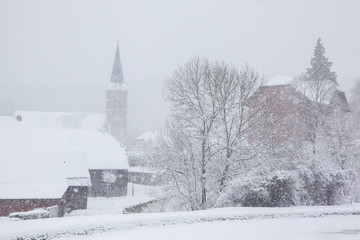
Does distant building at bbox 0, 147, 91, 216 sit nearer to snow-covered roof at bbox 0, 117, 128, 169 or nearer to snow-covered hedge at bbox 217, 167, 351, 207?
snow-covered roof at bbox 0, 117, 128, 169

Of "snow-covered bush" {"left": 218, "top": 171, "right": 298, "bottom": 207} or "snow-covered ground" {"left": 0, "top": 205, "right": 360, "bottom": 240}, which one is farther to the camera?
"snow-covered bush" {"left": 218, "top": 171, "right": 298, "bottom": 207}

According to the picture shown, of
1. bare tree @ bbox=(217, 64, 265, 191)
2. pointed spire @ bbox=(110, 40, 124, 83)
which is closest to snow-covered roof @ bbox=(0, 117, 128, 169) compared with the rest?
bare tree @ bbox=(217, 64, 265, 191)

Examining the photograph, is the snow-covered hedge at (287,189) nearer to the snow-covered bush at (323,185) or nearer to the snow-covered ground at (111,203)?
the snow-covered bush at (323,185)

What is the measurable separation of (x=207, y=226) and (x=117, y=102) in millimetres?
66595

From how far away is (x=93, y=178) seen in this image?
39500 mm

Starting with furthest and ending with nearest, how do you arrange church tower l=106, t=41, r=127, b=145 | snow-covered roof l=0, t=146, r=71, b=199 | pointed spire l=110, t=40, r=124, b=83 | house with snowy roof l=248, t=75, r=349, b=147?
church tower l=106, t=41, r=127, b=145
pointed spire l=110, t=40, r=124, b=83
snow-covered roof l=0, t=146, r=71, b=199
house with snowy roof l=248, t=75, r=349, b=147

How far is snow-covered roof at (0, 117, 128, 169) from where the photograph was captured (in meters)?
39.1

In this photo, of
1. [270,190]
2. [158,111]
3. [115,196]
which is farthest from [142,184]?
[158,111]

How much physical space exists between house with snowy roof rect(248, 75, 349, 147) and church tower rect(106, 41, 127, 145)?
46.0 metres

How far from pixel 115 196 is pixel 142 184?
35.2 feet

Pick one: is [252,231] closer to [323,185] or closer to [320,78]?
[323,185]

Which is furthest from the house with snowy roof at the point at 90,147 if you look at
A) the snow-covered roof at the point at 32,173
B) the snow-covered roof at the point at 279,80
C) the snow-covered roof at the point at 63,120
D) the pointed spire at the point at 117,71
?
the pointed spire at the point at 117,71

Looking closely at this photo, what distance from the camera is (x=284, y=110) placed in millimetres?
32031

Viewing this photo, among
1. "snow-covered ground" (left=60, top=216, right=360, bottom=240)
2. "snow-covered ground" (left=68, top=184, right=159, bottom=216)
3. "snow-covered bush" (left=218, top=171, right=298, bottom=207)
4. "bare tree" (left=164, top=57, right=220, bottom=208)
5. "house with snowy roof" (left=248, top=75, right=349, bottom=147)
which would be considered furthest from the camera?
"snow-covered ground" (left=68, top=184, right=159, bottom=216)
